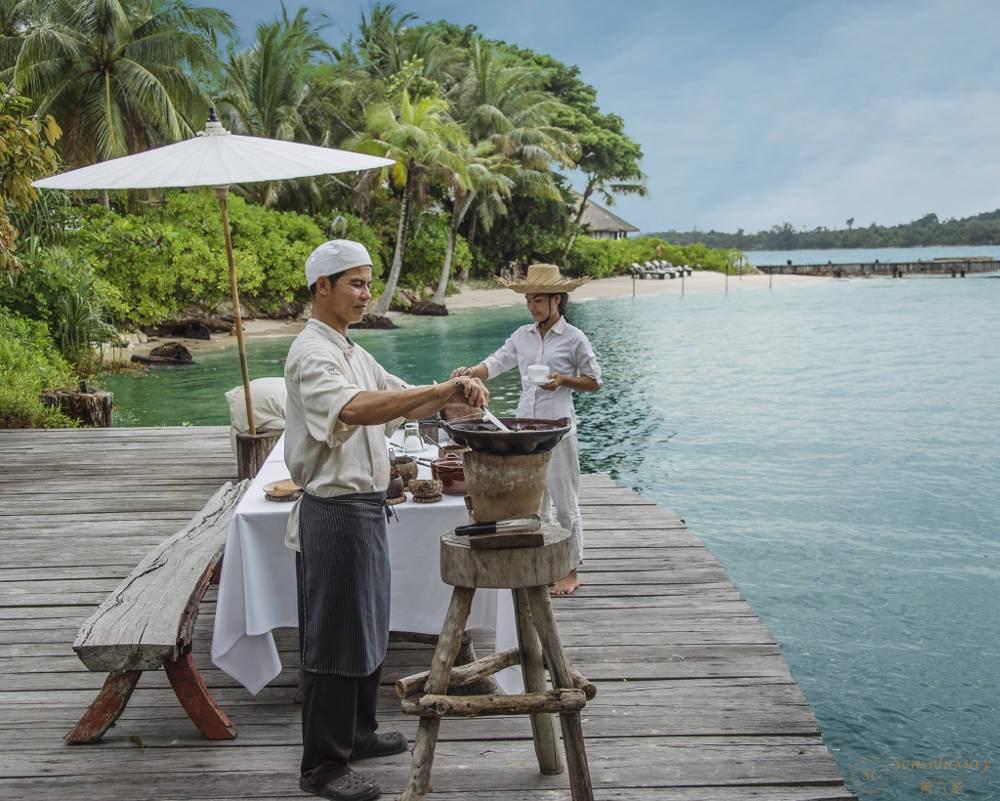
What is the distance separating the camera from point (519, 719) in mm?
3912

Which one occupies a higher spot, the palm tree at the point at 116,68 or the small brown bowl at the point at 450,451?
the palm tree at the point at 116,68

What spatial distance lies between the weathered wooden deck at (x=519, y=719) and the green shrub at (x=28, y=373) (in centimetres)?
502

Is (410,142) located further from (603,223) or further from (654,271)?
(603,223)

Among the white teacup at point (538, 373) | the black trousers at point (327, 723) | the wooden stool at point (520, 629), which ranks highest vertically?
the white teacup at point (538, 373)

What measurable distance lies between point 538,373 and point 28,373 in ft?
31.2


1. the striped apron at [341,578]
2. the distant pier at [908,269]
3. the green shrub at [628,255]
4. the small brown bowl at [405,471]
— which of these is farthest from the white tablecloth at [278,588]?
the distant pier at [908,269]

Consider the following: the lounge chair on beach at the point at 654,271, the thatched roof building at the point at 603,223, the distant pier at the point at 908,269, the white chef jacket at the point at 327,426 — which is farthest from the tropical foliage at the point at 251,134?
the distant pier at the point at 908,269

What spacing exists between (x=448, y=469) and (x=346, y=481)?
1.17 m

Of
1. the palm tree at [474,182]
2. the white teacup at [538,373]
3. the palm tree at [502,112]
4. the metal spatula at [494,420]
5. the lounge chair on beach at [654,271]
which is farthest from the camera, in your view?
the lounge chair on beach at [654,271]

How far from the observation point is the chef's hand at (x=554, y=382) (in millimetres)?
5051

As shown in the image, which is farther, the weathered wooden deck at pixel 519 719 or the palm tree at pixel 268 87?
Answer: the palm tree at pixel 268 87

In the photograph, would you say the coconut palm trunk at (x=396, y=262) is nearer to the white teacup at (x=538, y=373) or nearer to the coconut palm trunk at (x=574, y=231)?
the coconut palm trunk at (x=574, y=231)

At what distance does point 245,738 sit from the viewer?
3.77 meters

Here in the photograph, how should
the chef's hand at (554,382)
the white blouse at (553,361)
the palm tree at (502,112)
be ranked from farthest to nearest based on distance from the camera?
the palm tree at (502,112)
the white blouse at (553,361)
the chef's hand at (554,382)
